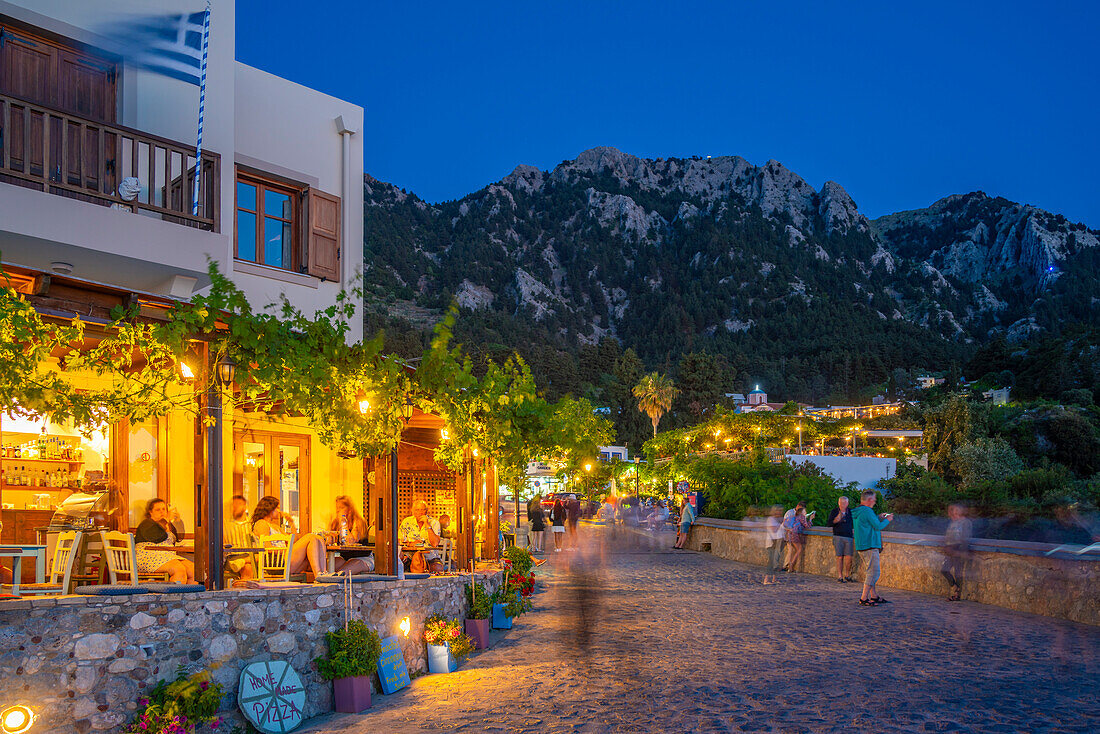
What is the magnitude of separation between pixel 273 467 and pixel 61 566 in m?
6.31

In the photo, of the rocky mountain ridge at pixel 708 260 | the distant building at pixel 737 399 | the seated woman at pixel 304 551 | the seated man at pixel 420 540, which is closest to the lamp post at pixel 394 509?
the seated woman at pixel 304 551

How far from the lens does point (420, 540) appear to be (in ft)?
46.2

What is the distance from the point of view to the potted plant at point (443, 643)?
9.03 metres

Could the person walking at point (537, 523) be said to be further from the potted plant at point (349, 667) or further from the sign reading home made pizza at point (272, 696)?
the sign reading home made pizza at point (272, 696)

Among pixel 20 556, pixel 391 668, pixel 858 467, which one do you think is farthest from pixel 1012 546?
pixel 858 467

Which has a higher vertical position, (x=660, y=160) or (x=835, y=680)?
(x=660, y=160)

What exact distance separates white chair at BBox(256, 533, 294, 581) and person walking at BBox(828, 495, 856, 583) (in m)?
9.55

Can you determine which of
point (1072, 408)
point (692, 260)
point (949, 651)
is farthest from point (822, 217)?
point (949, 651)

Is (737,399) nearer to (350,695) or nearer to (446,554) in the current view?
(446,554)

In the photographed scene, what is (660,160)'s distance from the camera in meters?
187

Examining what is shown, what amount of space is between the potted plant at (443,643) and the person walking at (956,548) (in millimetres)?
7253

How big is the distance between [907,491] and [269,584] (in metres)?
34.8

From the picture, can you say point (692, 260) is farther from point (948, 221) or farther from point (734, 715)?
point (734, 715)

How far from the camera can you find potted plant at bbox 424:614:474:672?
29.6 feet
